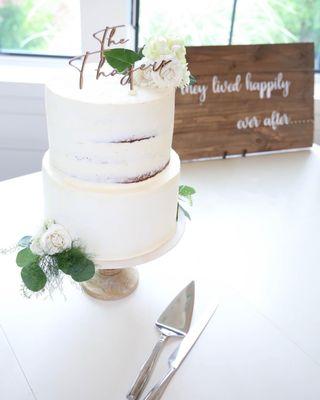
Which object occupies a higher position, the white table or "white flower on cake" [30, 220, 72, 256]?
"white flower on cake" [30, 220, 72, 256]

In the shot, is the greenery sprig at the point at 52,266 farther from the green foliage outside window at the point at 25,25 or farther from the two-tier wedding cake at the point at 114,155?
the green foliage outside window at the point at 25,25

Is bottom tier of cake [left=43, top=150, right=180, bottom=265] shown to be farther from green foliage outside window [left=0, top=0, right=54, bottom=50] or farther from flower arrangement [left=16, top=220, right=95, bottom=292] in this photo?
green foliage outside window [left=0, top=0, right=54, bottom=50]

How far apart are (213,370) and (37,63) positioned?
55.7 inches

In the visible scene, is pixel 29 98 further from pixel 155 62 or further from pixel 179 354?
pixel 179 354

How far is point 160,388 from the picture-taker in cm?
75

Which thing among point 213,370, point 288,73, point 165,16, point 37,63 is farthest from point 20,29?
point 213,370

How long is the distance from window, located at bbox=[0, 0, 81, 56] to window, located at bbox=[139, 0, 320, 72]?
28cm

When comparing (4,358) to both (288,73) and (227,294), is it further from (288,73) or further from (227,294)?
(288,73)

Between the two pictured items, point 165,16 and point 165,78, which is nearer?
point 165,78

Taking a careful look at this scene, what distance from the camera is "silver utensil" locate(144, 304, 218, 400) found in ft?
2.43

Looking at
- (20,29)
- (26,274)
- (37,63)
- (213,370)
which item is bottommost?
(213,370)

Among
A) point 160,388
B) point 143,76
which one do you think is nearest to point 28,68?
point 143,76

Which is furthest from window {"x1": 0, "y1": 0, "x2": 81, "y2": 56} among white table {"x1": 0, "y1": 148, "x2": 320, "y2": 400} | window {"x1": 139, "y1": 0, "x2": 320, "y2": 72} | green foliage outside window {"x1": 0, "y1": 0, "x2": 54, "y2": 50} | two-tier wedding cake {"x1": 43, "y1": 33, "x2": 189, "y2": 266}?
two-tier wedding cake {"x1": 43, "y1": 33, "x2": 189, "y2": 266}

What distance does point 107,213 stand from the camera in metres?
0.82
